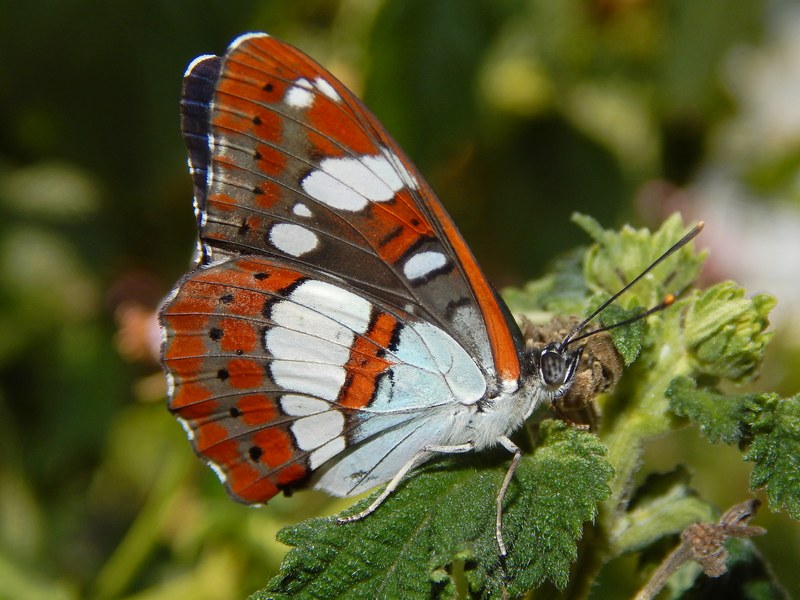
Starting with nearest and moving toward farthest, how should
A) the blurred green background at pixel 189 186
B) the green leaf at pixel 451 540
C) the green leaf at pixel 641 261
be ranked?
the green leaf at pixel 451 540, the green leaf at pixel 641 261, the blurred green background at pixel 189 186

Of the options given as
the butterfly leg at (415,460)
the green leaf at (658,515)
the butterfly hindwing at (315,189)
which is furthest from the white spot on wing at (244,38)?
the green leaf at (658,515)

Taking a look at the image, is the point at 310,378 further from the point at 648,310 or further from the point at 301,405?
the point at 648,310

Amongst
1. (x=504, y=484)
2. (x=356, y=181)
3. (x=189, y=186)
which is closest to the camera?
(x=504, y=484)

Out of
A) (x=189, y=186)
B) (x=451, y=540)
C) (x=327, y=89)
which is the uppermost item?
(x=189, y=186)

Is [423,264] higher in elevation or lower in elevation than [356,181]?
lower

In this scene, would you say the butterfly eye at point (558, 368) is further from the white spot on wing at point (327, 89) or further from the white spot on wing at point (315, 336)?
the white spot on wing at point (327, 89)

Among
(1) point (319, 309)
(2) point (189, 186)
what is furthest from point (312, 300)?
(2) point (189, 186)

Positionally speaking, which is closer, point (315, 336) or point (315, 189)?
point (315, 189)
